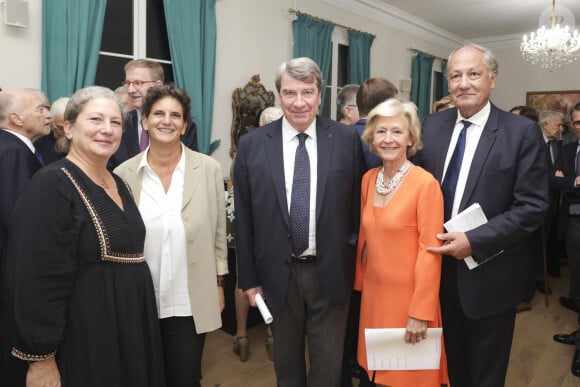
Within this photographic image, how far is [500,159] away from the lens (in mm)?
1710

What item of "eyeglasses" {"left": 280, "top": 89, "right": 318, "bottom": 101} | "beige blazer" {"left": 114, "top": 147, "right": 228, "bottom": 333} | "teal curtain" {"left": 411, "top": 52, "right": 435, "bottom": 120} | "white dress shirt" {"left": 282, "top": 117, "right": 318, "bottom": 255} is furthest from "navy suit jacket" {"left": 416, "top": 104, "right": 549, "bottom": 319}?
"teal curtain" {"left": 411, "top": 52, "right": 435, "bottom": 120}

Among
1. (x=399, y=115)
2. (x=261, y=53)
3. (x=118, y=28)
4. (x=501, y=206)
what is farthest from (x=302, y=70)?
(x=261, y=53)

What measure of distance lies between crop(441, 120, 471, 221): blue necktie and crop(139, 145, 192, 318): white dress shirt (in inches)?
42.0

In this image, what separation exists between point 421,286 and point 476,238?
275 millimetres

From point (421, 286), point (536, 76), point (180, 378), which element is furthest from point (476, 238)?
point (536, 76)

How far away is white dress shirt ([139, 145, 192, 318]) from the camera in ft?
5.64

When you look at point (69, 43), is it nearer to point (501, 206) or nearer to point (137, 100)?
point (137, 100)

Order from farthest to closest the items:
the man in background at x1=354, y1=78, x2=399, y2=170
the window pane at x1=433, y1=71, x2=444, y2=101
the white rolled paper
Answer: the window pane at x1=433, y1=71, x2=444, y2=101 < the man in background at x1=354, y1=78, x2=399, y2=170 < the white rolled paper

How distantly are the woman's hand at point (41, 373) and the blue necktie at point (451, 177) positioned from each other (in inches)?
59.6

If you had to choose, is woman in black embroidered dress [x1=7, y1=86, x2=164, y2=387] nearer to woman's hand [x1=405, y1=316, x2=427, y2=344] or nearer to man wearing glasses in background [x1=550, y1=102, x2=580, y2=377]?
woman's hand [x1=405, y1=316, x2=427, y2=344]

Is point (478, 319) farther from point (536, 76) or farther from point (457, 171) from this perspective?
point (536, 76)

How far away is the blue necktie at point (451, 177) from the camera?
1.79m

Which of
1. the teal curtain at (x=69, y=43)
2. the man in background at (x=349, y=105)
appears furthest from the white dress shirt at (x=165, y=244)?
the teal curtain at (x=69, y=43)

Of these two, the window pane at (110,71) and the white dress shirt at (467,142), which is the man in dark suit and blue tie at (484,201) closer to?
the white dress shirt at (467,142)
